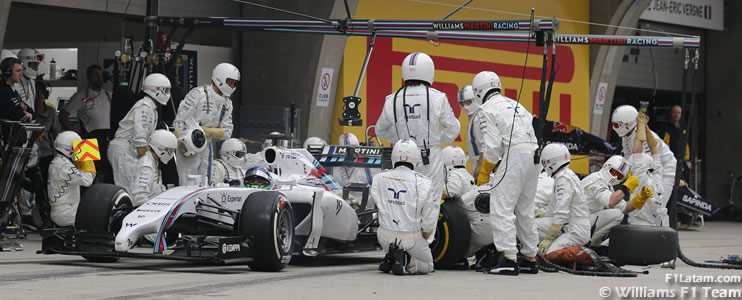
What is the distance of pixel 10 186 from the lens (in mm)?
12141

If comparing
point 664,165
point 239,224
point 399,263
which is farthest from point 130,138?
point 664,165

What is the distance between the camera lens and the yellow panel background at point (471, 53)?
18547 millimetres

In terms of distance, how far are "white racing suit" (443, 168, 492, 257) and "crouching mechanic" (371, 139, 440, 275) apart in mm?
790

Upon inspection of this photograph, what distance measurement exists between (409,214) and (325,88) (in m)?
8.29

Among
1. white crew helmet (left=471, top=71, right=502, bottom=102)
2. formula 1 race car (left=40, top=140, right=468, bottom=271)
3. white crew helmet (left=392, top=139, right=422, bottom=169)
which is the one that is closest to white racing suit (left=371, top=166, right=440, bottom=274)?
white crew helmet (left=392, top=139, right=422, bottom=169)

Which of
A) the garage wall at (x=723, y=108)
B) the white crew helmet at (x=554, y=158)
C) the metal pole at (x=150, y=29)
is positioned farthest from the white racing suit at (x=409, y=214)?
the garage wall at (x=723, y=108)

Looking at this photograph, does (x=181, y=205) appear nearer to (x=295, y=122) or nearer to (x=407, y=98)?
(x=407, y=98)

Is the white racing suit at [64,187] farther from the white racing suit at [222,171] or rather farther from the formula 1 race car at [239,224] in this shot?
the formula 1 race car at [239,224]

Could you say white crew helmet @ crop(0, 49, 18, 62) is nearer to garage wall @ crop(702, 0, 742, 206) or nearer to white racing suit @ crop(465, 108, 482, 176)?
white racing suit @ crop(465, 108, 482, 176)

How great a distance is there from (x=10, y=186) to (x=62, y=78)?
5.88 metres

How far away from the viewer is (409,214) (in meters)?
10.1

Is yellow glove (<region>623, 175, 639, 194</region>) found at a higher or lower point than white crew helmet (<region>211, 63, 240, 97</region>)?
lower

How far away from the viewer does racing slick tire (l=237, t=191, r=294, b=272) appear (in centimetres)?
960

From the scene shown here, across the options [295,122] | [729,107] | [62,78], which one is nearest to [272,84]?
[295,122]
